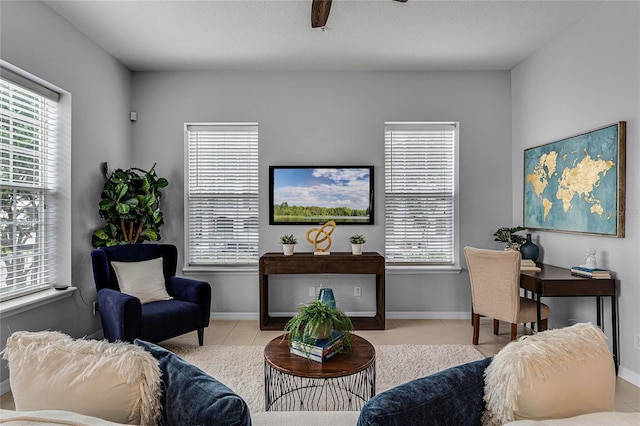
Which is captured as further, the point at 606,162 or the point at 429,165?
the point at 429,165

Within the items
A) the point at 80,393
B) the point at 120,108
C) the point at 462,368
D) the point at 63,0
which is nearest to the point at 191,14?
the point at 63,0

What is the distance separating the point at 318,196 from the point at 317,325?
235 centimetres

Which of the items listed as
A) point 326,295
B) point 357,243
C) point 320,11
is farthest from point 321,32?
point 326,295

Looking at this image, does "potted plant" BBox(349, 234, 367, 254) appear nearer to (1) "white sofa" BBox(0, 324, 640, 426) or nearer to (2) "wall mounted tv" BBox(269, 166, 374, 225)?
(2) "wall mounted tv" BBox(269, 166, 374, 225)

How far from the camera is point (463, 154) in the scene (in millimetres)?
4230

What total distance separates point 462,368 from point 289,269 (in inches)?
111

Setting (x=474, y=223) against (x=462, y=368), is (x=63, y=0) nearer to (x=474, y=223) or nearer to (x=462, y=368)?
(x=462, y=368)

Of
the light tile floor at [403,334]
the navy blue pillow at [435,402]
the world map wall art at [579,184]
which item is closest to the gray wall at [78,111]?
the light tile floor at [403,334]

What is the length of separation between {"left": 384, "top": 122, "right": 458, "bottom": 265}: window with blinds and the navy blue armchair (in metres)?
2.15

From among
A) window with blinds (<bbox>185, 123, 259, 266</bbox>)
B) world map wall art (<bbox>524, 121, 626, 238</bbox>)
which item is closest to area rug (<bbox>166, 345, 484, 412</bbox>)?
window with blinds (<bbox>185, 123, 259, 266</bbox>)

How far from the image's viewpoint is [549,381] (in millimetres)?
1007

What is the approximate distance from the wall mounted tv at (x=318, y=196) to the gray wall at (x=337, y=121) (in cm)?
10

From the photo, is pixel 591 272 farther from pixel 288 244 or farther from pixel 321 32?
pixel 321 32

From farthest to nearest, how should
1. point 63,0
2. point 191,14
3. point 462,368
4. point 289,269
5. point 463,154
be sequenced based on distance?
point 463,154 → point 289,269 → point 191,14 → point 63,0 → point 462,368
